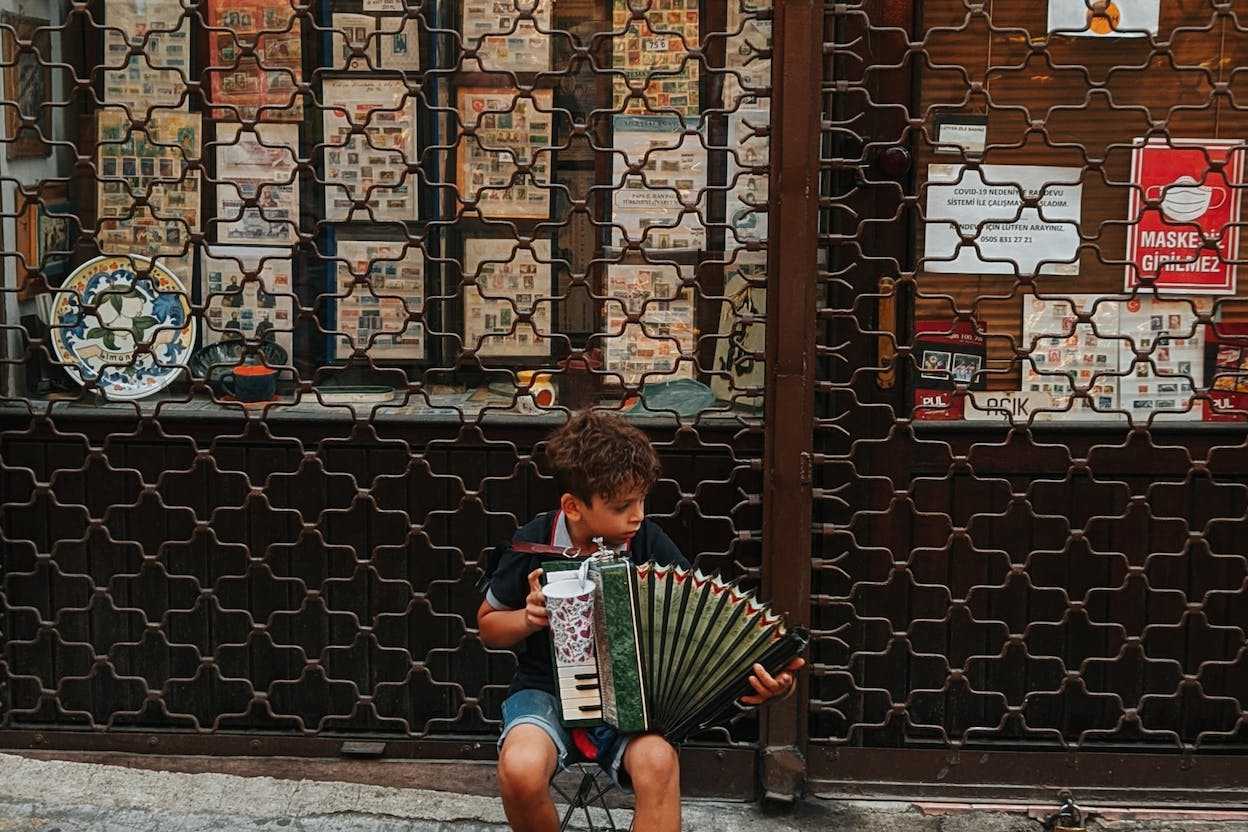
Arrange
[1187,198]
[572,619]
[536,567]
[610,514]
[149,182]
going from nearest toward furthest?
1. [572,619]
2. [610,514]
3. [536,567]
4. [1187,198]
5. [149,182]

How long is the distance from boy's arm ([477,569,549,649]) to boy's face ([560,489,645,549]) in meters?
0.18

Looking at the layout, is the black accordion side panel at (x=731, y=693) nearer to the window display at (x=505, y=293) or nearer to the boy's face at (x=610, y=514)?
the boy's face at (x=610, y=514)

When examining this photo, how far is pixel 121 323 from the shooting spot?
532 cm

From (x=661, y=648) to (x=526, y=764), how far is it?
44 centimetres

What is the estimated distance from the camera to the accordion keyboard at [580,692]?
3.92 metres

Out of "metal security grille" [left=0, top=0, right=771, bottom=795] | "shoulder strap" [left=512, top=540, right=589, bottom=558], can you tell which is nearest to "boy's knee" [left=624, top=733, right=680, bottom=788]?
"shoulder strap" [left=512, top=540, right=589, bottom=558]

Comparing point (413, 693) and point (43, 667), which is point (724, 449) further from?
point (43, 667)

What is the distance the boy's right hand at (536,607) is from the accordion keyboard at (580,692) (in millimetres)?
132

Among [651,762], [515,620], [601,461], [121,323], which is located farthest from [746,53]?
[651,762]

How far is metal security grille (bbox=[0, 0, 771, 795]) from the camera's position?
5199mm

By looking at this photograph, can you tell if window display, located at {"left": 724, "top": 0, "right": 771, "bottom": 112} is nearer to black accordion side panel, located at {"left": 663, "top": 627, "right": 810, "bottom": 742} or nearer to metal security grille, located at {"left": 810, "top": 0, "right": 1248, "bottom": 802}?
metal security grille, located at {"left": 810, "top": 0, "right": 1248, "bottom": 802}

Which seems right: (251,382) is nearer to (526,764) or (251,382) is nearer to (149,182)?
(149,182)

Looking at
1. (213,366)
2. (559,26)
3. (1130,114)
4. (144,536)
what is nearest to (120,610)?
(144,536)

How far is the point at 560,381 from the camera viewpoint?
5.28 metres
